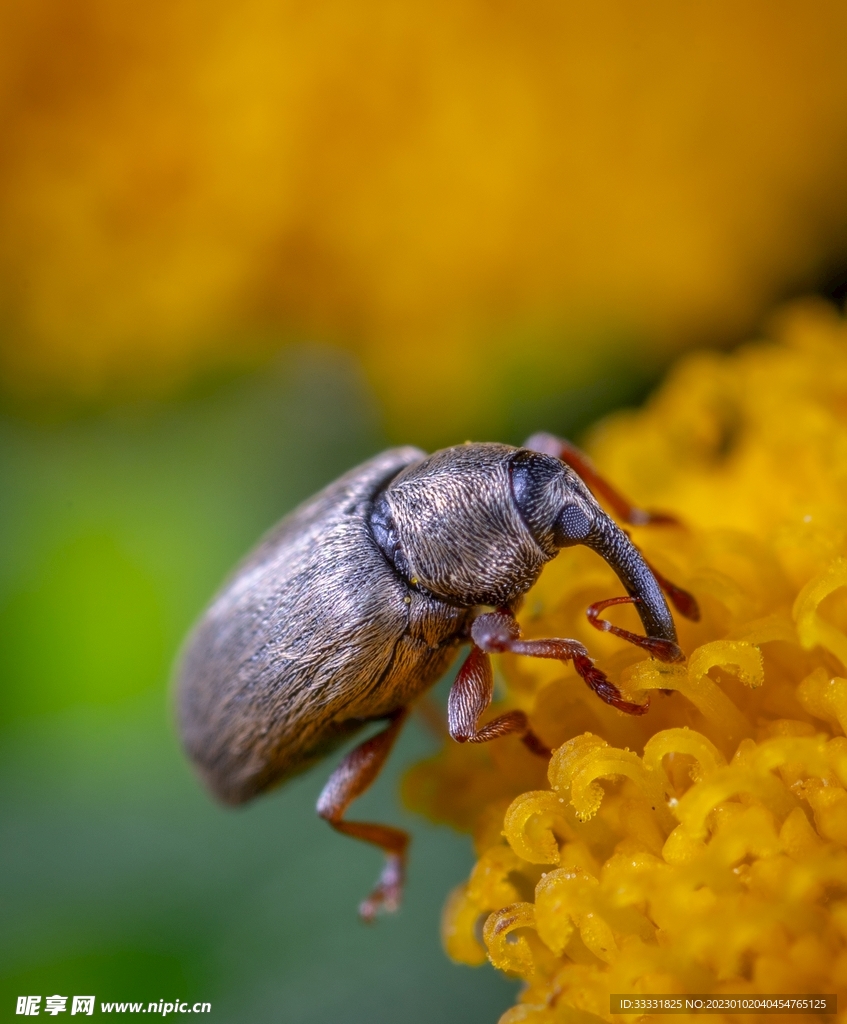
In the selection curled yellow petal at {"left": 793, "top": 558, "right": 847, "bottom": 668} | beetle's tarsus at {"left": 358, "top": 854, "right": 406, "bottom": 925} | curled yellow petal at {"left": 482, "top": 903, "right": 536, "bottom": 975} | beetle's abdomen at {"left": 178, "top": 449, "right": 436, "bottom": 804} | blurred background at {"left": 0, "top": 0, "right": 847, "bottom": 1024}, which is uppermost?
blurred background at {"left": 0, "top": 0, "right": 847, "bottom": 1024}

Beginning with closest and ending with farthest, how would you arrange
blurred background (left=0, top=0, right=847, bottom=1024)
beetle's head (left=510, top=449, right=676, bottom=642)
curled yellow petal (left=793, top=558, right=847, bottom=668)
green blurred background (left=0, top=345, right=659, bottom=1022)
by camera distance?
1. curled yellow petal (left=793, top=558, right=847, bottom=668)
2. beetle's head (left=510, top=449, right=676, bottom=642)
3. green blurred background (left=0, top=345, right=659, bottom=1022)
4. blurred background (left=0, top=0, right=847, bottom=1024)

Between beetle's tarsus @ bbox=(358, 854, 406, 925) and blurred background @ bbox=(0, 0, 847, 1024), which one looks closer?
beetle's tarsus @ bbox=(358, 854, 406, 925)

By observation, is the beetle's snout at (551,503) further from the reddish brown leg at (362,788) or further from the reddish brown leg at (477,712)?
the reddish brown leg at (362,788)

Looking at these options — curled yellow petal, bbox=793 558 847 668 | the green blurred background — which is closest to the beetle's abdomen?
the green blurred background

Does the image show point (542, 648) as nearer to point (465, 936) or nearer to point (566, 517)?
point (566, 517)

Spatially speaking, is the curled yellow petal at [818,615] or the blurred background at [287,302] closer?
the curled yellow petal at [818,615]

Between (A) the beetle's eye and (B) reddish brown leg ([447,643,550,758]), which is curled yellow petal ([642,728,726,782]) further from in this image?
(A) the beetle's eye

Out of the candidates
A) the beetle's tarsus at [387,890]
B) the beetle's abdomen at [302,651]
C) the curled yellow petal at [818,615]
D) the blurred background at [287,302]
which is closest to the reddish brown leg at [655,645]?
the curled yellow petal at [818,615]
